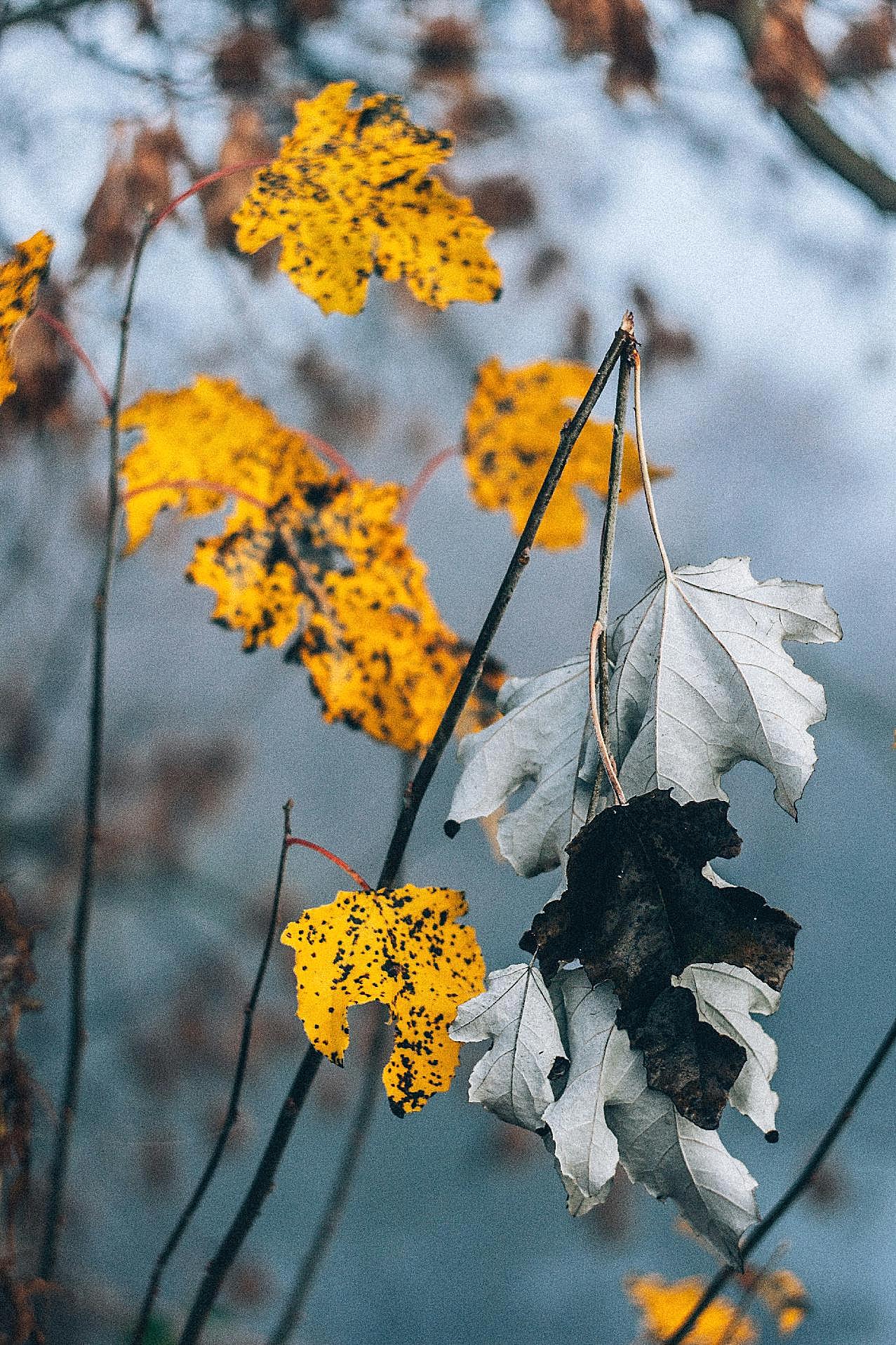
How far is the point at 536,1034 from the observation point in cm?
27

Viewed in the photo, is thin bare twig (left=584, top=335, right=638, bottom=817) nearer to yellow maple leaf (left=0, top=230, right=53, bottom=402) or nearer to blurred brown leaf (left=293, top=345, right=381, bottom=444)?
yellow maple leaf (left=0, top=230, right=53, bottom=402)

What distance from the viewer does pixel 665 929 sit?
260 millimetres

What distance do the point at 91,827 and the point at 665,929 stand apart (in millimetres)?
338

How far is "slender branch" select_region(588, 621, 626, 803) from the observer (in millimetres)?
266

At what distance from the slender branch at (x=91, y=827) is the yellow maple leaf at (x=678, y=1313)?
0.73 meters

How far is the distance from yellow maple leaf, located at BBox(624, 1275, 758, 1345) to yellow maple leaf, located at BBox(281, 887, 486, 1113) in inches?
33.2

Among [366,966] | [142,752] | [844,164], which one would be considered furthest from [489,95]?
[366,966]

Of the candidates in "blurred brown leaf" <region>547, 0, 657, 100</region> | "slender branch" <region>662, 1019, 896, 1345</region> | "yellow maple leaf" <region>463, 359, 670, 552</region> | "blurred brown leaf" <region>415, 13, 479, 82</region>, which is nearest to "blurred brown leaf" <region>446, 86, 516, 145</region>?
"blurred brown leaf" <region>415, 13, 479, 82</region>

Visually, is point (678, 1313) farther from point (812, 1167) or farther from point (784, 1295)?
point (812, 1167)

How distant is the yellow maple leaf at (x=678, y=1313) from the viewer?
37.8 inches

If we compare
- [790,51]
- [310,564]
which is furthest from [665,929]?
[790,51]

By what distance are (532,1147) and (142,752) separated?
1.01 meters

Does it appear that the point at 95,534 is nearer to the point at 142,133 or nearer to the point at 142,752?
the point at 142,752

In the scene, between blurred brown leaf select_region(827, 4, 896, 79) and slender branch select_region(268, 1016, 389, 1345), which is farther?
blurred brown leaf select_region(827, 4, 896, 79)
